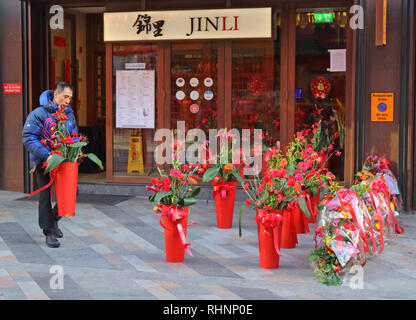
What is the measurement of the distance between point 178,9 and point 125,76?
1437 millimetres

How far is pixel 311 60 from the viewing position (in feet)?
34.6

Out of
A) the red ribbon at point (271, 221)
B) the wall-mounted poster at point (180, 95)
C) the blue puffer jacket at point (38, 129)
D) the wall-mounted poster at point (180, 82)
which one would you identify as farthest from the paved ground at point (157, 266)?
the wall-mounted poster at point (180, 82)

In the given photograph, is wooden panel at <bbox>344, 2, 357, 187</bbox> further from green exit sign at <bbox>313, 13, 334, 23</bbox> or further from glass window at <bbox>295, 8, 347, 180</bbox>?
green exit sign at <bbox>313, 13, 334, 23</bbox>

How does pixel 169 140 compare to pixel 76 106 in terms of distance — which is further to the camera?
pixel 76 106

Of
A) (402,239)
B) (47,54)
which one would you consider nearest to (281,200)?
(402,239)

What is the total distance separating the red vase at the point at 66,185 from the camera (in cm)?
690

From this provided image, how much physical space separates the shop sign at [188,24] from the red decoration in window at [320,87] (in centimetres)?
108

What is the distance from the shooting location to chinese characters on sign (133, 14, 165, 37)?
10.6 meters

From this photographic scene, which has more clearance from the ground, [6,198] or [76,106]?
[76,106]

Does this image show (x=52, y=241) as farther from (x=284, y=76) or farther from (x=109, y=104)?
(x=284, y=76)

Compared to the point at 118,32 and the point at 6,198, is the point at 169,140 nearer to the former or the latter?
the point at 118,32
